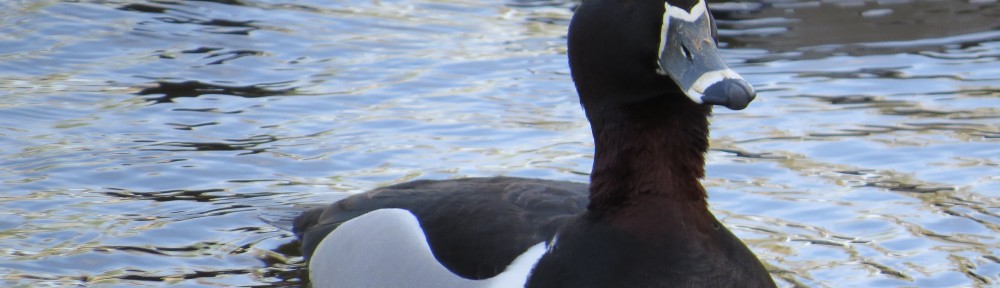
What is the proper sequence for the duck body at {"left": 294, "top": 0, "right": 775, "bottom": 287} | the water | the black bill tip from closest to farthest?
the black bill tip
the duck body at {"left": 294, "top": 0, "right": 775, "bottom": 287}
the water

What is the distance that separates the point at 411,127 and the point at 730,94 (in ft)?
15.5

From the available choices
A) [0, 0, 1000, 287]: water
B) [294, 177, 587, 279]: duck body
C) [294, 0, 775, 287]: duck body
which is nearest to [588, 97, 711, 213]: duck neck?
[294, 0, 775, 287]: duck body

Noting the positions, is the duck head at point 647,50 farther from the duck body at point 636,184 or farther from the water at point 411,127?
the water at point 411,127

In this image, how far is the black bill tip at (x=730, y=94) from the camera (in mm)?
4536

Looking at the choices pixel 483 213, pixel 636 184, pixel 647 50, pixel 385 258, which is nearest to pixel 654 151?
pixel 636 184

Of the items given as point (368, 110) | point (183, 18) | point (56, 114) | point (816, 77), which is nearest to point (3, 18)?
point (183, 18)

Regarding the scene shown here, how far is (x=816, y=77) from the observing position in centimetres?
1005

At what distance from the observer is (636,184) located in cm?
514

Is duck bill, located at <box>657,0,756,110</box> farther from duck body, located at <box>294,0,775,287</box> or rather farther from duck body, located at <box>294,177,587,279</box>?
duck body, located at <box>294,177,587,279</box>

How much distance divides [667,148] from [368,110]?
466 centimetres

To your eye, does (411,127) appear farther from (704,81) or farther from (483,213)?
(704,81)

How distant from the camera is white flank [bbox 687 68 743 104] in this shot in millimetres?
4684

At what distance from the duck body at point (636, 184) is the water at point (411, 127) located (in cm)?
153

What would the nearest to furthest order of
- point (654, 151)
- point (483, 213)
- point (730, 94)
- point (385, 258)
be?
point (730, 94) < point (654, 151) < point (483, 213) < point (385, 258)
